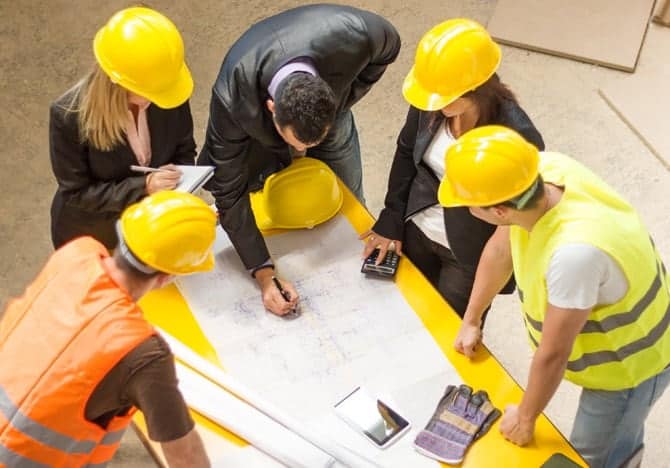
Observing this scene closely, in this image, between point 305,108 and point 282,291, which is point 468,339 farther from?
point 305,108

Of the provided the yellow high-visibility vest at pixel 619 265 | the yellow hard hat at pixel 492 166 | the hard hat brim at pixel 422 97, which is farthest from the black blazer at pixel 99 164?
the yellow high-visibility vest at pixel 619 265

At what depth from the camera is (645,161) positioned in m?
3.78

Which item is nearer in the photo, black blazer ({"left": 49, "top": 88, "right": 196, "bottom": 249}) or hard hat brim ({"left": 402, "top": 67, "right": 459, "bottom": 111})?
hard hat brim ({"left": 402, "top": 67, "right": 459, "bottom": 111})

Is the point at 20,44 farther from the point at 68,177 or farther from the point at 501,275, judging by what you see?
the point at 501,275

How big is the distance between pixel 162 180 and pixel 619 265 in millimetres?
1232

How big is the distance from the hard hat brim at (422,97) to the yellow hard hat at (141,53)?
0.61 meters

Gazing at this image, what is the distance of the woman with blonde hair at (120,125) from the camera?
6.73 ft

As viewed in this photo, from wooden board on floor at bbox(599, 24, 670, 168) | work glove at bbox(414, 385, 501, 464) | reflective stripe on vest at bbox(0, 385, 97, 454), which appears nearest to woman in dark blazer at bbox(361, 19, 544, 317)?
work glove at bbox(414, 385, 501, 464)

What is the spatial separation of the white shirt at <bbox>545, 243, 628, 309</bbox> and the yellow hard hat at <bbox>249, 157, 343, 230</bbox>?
93cm

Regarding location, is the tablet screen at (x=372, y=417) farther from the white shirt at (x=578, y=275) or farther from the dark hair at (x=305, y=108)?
the dark hair at (x=305, y=108)

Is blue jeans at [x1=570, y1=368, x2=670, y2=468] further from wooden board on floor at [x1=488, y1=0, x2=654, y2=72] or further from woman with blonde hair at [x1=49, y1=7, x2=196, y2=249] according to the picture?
wooden board on floor at [x1=488, y1=0, x2=654, y2=72]

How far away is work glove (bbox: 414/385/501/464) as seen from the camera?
1998 mm

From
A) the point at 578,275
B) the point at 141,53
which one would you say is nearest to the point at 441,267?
the point at 578,275

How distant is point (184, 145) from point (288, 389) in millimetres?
815
